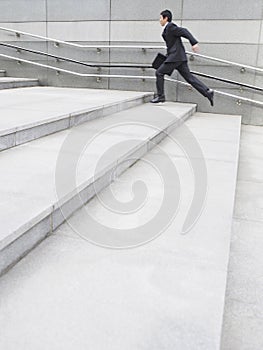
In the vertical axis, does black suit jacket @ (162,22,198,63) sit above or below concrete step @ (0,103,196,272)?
above

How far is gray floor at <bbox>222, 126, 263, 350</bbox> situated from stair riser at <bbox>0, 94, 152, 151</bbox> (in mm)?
1659

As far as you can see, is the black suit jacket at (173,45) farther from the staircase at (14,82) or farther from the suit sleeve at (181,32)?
the staircase at (14,82)

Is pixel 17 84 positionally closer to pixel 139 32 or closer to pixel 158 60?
pixel 139 32

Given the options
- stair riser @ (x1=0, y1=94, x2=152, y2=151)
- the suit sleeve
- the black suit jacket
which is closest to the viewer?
stair riser @ (x1=0, y1=94, x2=152, y2=151)

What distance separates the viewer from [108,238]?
189 cm

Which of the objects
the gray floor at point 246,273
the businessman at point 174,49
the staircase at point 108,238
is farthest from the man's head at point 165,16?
the gray floor at point 246,273

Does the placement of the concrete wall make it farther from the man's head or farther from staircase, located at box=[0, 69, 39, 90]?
the man's head

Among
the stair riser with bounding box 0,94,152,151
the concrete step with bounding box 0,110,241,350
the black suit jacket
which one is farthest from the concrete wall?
the concrete step with bounding box 0,110,241,350

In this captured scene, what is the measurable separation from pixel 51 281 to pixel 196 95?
5.56 meters

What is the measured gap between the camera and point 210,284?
1519 millimetres


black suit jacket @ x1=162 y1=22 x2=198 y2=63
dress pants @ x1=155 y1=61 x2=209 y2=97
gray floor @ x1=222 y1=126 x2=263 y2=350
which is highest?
black suit jacket @ x1=162 y1=22 x2=198 y2=63

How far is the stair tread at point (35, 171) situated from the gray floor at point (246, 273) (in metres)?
0.92

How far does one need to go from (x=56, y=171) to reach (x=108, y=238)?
26.0 inches

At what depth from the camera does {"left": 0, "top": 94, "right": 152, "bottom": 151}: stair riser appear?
9.19 ft
